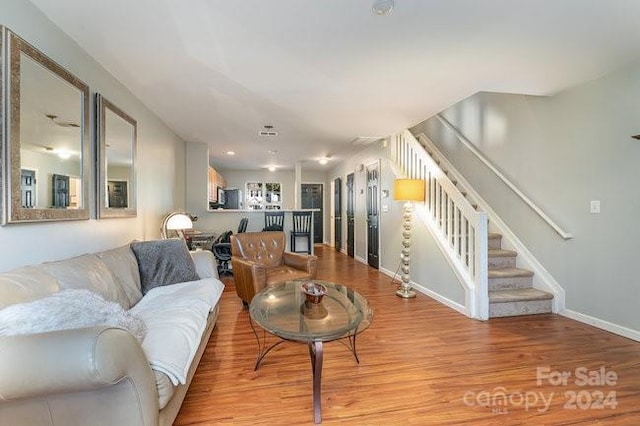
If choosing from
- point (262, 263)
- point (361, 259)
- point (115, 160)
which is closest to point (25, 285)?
point (115, 160)

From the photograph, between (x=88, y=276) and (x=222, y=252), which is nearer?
(x=88, y=276)

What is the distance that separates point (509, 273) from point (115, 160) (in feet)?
14.0

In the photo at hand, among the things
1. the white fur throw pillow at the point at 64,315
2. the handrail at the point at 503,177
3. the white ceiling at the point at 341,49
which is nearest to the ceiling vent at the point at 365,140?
the handrail at the point at 503,177

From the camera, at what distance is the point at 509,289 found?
3600 millimetres

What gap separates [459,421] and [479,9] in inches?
93.3

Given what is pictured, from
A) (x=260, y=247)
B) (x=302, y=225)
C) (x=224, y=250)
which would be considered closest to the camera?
(x=260, y=247)

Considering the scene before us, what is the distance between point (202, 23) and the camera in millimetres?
2039

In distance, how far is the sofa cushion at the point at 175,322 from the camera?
1410 millimetres

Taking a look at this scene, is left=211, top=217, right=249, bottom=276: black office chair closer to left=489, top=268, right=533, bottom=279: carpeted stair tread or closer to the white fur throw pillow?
the white fur throw pillow

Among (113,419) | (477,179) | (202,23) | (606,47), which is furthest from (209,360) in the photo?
(477,179)

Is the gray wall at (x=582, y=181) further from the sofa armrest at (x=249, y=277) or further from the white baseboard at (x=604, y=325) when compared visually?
the sofa armrest at (x=249, y=277)

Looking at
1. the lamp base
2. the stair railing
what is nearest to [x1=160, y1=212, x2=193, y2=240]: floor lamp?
the lamp base

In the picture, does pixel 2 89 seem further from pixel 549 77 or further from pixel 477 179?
pixel 477 179

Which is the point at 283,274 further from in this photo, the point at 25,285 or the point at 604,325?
Result: the point at 604,325
